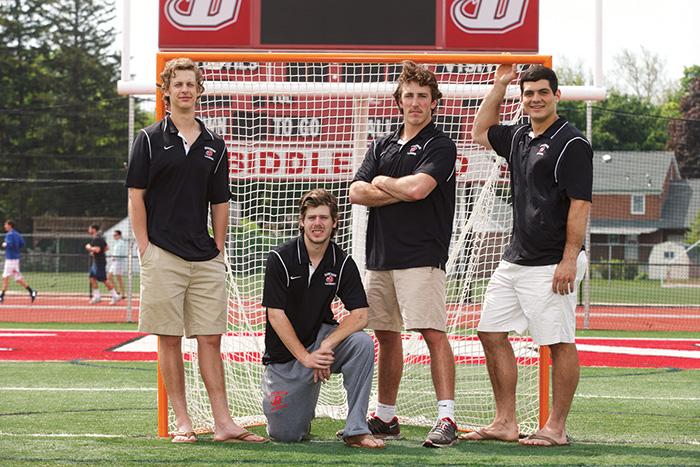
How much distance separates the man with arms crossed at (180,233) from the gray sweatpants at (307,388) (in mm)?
187

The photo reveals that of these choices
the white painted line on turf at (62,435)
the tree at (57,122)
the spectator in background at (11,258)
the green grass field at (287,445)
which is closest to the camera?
the green grass field at (287,445)

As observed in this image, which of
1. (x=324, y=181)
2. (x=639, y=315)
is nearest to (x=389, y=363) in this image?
(x=324, y=181)

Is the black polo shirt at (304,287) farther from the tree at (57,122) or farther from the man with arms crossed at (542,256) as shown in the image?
the tree at (57,122)

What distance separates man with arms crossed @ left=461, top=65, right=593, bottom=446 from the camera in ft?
17.8

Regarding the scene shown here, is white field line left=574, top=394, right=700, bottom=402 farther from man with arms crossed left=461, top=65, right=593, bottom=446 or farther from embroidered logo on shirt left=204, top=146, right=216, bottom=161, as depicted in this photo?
embroidered logo on shirt left=204, top=146, right=216, bottom=161

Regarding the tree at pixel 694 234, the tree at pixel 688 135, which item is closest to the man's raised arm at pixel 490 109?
the tree at pixel 694 234

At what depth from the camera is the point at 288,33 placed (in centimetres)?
802

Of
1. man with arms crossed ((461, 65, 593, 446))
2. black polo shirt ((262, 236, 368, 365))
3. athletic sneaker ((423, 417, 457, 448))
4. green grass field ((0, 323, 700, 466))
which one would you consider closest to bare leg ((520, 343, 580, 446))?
man with arms crossed ((461, 65, 593, 446))

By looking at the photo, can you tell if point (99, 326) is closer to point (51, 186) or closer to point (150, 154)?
point (150, 154)

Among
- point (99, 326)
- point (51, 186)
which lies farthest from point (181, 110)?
point (51, 186)

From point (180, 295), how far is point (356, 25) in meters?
3.34

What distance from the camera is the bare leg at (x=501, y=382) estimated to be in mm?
5723

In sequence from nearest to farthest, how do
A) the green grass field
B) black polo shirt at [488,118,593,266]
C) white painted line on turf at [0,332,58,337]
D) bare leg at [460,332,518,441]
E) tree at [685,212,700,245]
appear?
the green grass field, black polo shirt at [488,118,593,266], bare leg at [460,332,518,441], white painted line on turf at [0,332,58,337], tree at [685,212,700,245]

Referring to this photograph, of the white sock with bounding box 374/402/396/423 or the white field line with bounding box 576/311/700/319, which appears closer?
the white sock with bounding box 374/402/396/423
